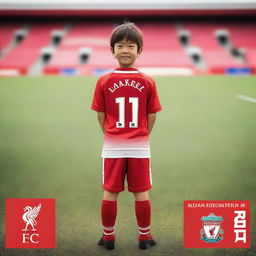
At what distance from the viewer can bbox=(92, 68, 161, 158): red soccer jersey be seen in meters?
1.41

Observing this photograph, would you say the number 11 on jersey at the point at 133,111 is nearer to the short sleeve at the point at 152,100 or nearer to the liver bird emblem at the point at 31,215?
the short sleeve at the point at 152,100

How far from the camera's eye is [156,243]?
1.51 metres

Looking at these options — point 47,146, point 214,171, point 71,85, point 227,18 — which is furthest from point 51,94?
point 227,18

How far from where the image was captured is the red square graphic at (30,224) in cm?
139

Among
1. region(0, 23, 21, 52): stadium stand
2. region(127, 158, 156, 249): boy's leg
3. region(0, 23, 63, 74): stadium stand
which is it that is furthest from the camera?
region(0, 23, 21, 52): stadium stand

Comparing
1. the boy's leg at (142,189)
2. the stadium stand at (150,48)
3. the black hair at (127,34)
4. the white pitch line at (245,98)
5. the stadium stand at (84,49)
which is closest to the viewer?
the black hair at (127,34)

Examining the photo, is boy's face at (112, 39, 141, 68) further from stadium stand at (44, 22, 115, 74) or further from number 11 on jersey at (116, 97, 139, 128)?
stadium stand at (44, 22, 115, 74)

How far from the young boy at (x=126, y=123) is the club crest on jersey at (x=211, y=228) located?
24cm

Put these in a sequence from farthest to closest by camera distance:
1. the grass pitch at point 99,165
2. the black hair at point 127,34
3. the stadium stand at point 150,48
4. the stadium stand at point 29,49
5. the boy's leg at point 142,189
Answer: the stadium stand at point 29,49, the stadium stand at point 150,48, the grass pitch at point 99,165, the boy's leg at point 142,189, the black hair at point 127,34

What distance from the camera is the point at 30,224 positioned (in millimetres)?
1393

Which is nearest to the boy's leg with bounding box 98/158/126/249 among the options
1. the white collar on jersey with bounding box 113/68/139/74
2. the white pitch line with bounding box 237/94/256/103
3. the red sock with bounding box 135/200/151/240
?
the red sock with bounding box 135/200/151/240

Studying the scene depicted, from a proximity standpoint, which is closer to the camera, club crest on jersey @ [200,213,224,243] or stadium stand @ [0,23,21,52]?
club crest on jersey @ [200,213,224,243]

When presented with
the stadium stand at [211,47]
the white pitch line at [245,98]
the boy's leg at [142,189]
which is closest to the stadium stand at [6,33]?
the stadium stand at [211,47]

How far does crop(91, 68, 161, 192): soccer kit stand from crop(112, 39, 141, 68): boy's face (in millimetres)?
41
